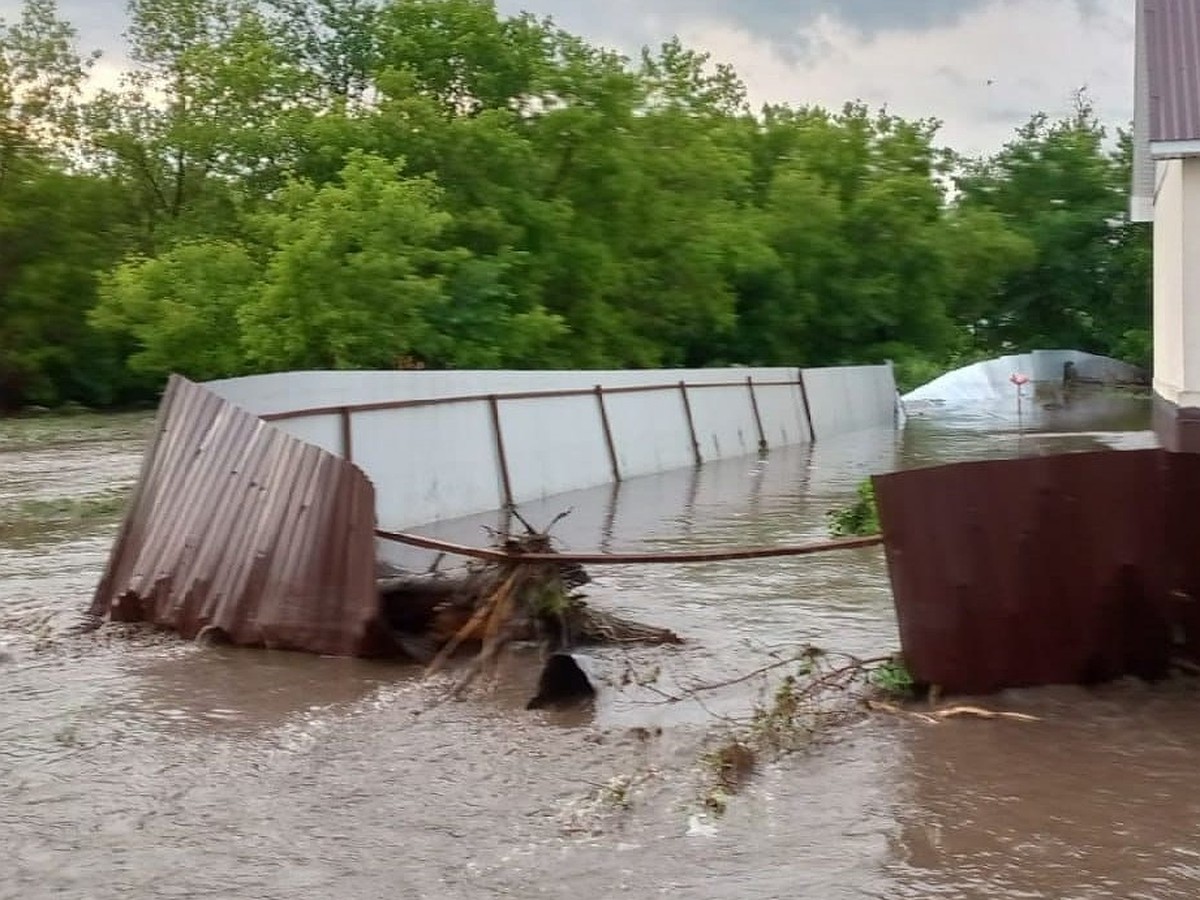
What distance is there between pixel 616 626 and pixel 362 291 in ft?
50.1

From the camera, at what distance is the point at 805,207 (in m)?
39.3

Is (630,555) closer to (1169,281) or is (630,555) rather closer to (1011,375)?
(1169,281)

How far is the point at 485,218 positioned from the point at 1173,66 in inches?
643

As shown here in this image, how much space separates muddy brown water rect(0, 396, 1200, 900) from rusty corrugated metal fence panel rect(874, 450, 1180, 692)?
35 cm

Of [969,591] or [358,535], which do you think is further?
[358,535]

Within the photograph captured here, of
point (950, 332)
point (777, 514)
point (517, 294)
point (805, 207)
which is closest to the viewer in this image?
point (777, 514)

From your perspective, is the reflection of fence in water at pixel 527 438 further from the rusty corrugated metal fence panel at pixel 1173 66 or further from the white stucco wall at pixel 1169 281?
the rusty corrugated metal fence panel at pixel 1173 66

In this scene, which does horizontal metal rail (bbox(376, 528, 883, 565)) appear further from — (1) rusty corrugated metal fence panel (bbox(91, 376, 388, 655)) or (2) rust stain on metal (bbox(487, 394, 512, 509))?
(2) rust stain on metal (bbox(487, 394, 512, 509))

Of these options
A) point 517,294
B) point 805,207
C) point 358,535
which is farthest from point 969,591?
point 805,207

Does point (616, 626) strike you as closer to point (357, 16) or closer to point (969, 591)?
point (969, 591)

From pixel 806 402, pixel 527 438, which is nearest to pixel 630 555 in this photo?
pixel 527 438

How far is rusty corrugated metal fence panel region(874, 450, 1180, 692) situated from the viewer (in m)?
6.98

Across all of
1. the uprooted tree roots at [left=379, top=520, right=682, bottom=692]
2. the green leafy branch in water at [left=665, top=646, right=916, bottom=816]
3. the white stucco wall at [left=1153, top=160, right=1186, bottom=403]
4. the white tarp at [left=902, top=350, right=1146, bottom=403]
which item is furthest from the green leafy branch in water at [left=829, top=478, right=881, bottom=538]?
the white tarp at [left=902, top=350, right=1146, bottom=403]

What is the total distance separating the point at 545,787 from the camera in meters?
6.47
